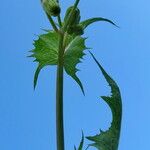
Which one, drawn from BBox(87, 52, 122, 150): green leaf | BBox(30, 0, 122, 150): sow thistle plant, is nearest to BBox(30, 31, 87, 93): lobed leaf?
BBox(30, 0, 122, 150): sow thistle plant

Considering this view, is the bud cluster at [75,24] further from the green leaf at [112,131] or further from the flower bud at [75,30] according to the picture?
the green leaf at [112,131]

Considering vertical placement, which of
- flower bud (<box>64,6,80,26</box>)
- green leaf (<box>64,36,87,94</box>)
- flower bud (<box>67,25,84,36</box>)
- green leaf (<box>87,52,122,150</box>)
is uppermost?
flower bud (<box>64,6,80,26</box>)

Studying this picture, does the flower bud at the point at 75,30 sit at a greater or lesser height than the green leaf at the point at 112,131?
greater

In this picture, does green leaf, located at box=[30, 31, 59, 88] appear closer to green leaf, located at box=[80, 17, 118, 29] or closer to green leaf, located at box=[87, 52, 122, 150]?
green leaf, located at box=[80, 17, 118, 29]

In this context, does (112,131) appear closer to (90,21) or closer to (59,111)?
(59,111)

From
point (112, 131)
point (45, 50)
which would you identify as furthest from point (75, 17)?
point (112, 131)

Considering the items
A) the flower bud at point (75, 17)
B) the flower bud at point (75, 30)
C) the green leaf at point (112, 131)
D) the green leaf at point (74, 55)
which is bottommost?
the green leaf at point (112, 131)

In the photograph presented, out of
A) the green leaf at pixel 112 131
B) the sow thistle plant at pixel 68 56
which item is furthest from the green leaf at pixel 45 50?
the green leaf at pixel 112 131
